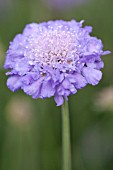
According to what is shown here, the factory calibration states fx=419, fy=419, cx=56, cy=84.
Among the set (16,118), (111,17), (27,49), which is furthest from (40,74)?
(111,17)

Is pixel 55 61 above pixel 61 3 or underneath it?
underneath

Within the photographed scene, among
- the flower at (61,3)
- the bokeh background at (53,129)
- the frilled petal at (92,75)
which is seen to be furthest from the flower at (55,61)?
the flower at (61,3)

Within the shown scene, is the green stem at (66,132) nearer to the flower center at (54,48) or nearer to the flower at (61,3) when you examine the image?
the flower center at (54,48)

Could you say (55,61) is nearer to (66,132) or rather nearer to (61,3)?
(66,132)

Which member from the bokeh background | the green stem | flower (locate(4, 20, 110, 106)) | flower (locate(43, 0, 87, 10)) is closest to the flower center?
flower (locate(4, 20, 110, 106))

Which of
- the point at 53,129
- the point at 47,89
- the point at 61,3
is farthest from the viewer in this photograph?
the point at 61,3

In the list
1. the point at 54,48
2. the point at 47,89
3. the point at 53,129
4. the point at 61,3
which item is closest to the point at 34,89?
the point at 47,89

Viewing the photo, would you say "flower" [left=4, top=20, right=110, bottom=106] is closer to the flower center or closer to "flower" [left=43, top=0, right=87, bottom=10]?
the flower center

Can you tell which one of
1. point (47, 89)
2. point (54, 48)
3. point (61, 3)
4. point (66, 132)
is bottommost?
point (66, 132)
